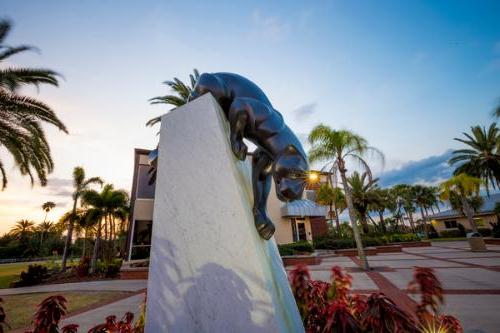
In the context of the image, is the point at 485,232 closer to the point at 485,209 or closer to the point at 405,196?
the point at 485,209

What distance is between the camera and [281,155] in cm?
209

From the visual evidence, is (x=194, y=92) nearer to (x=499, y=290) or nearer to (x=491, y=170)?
(x=499, y=290)

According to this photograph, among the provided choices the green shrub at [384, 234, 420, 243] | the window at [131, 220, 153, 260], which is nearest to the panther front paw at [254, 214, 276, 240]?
the window at [131, 220, 153, 260]

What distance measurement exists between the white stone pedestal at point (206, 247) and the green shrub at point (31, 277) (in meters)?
18.4

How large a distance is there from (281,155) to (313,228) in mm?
26381

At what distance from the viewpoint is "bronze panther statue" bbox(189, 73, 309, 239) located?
2.05 meters

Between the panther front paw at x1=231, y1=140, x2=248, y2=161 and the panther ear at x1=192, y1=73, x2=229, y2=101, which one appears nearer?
the panther front paw at x1=231, y1=140, x2=248, y2=161

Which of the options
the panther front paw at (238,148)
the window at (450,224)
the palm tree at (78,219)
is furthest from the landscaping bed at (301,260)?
the window at (450,224)

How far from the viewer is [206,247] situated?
2047mm

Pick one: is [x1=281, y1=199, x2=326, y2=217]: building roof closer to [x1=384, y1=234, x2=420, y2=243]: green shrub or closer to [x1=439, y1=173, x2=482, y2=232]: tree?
[x1=384, y1=234, x2=420, y2=243]: green shrub

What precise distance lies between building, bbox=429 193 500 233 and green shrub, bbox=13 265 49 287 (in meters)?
53.7

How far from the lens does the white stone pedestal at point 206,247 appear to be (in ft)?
6.04

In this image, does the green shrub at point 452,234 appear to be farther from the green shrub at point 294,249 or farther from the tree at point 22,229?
the tree at point 22,229

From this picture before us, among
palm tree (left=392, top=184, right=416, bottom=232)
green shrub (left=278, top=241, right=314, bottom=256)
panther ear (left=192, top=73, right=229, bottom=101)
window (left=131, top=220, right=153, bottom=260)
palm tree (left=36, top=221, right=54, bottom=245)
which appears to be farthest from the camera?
palm tree (left=36, top=221, right=54, bottom=245)
